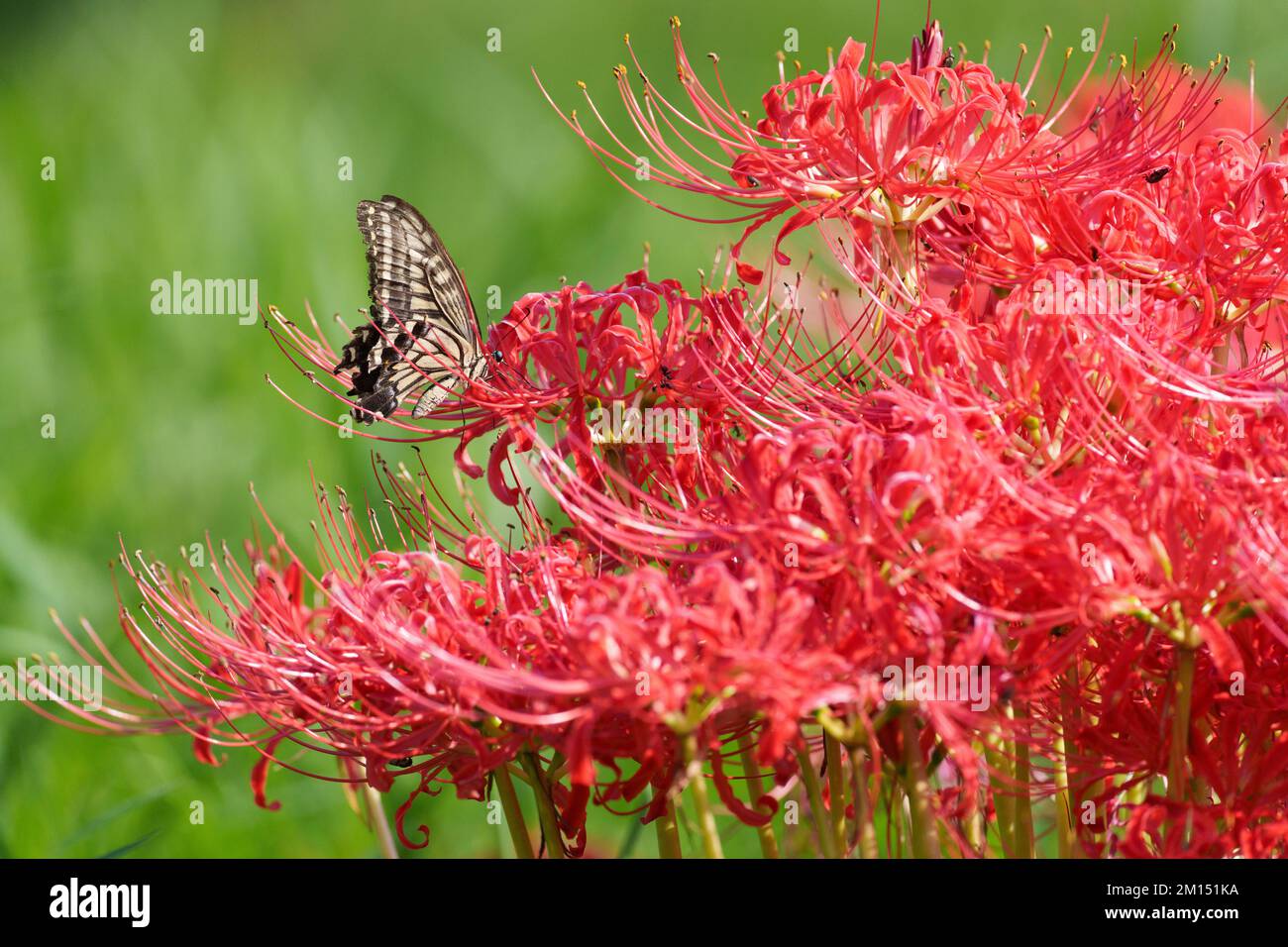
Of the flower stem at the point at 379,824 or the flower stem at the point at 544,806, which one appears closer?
the flower stem at the point at 544,806

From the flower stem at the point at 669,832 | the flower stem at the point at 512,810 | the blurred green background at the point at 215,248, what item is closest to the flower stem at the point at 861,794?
the flower stem at the point at 669,832

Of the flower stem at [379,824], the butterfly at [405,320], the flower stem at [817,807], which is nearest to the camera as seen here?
the flower stem at [817,807]

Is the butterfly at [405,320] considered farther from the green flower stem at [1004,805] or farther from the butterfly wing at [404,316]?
the green flower stem at [1004,805]

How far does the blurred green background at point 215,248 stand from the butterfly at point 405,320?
20.5 inches

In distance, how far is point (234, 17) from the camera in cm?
549

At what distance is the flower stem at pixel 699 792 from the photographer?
0.91 metres

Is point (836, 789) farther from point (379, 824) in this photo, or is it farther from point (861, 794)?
point (379, 824)

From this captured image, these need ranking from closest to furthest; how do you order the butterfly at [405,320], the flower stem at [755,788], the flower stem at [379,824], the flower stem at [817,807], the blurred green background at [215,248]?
the flower stem at [817,807] → the flower stem at [755,788] → the flower stem at [379,824] → the butterfly at [405,320] → the blurred green background at [215,248]

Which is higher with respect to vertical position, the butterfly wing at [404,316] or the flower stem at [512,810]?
the butterfly wing at [404,316]

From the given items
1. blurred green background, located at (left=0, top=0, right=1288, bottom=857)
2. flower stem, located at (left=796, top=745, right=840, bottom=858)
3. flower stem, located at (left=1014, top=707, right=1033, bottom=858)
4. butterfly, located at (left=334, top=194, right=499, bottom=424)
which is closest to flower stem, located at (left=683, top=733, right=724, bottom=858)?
flower stem, located at (left=796, top=745, right=840, bottom=858)

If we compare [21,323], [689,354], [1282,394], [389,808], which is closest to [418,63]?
[21,323]

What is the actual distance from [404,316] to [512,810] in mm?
687

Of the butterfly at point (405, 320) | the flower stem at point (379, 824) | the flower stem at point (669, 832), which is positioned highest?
the butterfly at point (405, 320)
